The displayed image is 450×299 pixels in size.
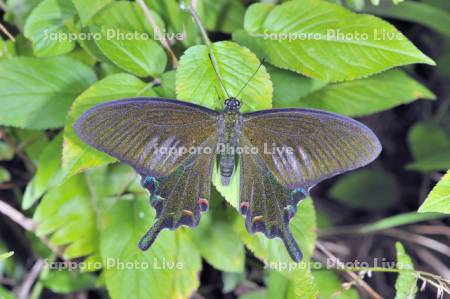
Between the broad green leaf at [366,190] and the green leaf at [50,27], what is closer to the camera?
the green leaf at [50,27]

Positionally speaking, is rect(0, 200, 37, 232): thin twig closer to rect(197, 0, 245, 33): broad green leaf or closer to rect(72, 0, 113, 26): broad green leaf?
rect(72, 0, 113, 26): broad green leaf

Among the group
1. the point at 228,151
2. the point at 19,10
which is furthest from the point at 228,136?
the point at 19,10

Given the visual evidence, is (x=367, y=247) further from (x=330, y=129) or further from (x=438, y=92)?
(x=330, y=129)

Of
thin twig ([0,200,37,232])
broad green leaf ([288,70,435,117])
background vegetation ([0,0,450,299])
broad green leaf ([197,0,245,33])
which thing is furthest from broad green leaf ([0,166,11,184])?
broad green leaf ([288,70,435,117])

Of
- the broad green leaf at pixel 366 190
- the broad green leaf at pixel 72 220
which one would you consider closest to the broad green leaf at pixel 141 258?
the broad green leaf at pixel 72 220

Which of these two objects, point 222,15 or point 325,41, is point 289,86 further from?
point 222,15

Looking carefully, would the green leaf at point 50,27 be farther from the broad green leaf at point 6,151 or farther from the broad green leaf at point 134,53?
the broad green leaf at point 6,151
